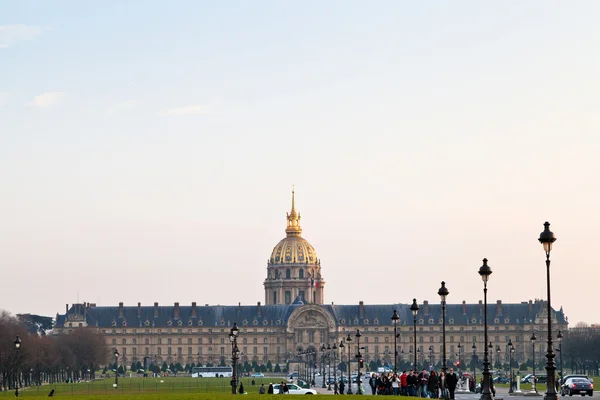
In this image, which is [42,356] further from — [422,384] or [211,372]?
[422,384]

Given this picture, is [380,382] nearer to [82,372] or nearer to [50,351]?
[50,351]

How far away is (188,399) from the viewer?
153 ft

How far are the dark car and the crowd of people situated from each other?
19.0ft

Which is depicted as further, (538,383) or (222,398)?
(538,383)

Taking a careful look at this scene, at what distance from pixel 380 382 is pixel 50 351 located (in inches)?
2853

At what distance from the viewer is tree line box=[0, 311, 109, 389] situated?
106 m

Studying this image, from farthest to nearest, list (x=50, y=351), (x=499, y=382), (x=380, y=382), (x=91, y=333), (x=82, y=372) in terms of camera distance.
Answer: (x=91, y=333), (x=82, y=372), (x=50, y=351), (x=499, y=382), (x=380, y=382)

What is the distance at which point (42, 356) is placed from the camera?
121438 millimetres

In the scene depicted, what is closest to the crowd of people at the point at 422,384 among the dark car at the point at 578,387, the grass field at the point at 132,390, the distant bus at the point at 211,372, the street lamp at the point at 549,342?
the dark car at the point at 578,387

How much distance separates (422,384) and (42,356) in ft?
231

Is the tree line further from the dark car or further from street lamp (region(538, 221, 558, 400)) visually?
street lamp (region(538, 221, 558, 400))

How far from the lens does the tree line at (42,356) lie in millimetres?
106125

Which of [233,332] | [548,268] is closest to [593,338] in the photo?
[233,332]

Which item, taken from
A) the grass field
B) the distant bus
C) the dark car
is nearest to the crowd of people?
the dark car
